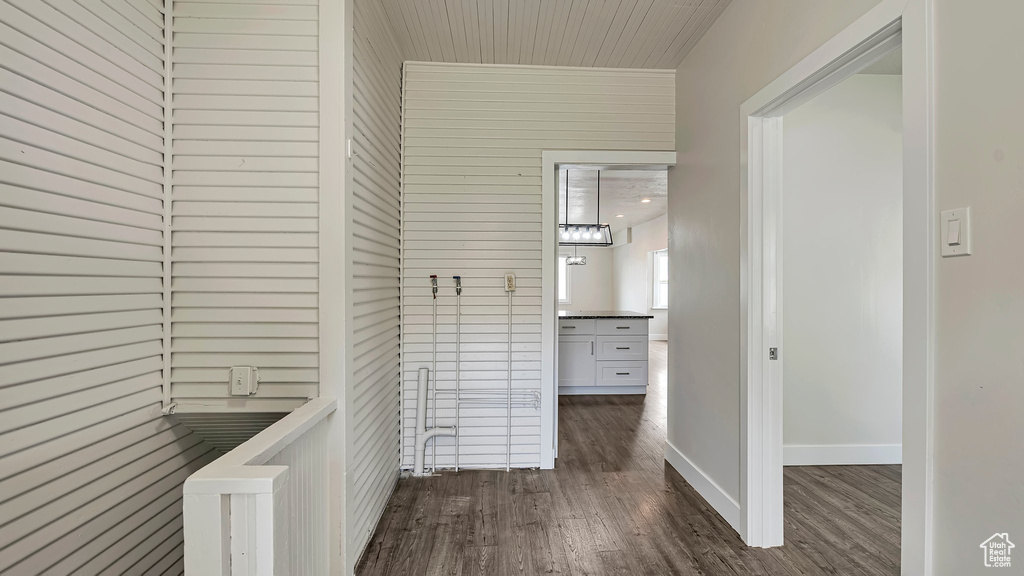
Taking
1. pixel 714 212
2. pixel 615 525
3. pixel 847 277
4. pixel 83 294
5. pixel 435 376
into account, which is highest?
pixel 714 212

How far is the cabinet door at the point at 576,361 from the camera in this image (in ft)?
16.1

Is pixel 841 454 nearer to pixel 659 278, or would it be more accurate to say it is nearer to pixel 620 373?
pixel 620 373

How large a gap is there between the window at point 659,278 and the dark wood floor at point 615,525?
6.65 m

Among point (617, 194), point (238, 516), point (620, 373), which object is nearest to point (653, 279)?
point (617, 194)

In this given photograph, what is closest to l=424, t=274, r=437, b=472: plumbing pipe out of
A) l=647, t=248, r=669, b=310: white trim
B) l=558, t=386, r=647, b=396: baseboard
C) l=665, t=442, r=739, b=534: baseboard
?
l=665, t=442, r=739, b=534: baseboard

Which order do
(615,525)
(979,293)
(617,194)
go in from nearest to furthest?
(979,293) < (615,525) < (617,194)

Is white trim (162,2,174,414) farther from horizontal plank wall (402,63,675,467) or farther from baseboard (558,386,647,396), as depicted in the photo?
baseboard (558,386,647,396)

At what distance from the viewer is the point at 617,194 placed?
261 inches

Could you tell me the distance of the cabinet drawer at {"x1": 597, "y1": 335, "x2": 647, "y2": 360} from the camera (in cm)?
496

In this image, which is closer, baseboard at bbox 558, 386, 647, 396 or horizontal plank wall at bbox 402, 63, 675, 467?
horizontal plank wall at bbox 402, 63, 675, 467

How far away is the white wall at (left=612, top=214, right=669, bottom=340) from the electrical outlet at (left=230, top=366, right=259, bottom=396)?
8382mm

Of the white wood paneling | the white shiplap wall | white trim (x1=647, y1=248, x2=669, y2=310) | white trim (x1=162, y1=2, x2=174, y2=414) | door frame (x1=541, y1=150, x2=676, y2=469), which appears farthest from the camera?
white trim (x1=647, y1=248, x2=669, y2=310)

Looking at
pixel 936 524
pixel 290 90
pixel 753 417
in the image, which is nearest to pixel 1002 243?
pixel 936 524

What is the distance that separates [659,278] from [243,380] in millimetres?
9024
